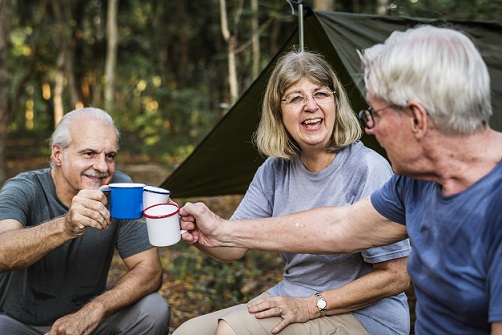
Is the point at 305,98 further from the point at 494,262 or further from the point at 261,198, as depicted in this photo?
the point at 494,262

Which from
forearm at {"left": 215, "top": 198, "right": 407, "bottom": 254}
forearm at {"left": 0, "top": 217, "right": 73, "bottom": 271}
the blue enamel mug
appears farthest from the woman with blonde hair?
forearm at {"left": 0, "top": 217, "right": 73, "bottom": 271}

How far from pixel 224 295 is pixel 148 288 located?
72.8 inches

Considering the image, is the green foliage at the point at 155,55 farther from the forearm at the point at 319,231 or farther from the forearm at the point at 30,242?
the forearm at the point at 319,231

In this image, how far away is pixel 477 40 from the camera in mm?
2865

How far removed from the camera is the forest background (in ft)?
16.4

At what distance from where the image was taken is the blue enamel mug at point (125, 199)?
6.63 feet

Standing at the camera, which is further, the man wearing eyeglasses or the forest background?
the forest background

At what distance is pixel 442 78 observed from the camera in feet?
4.37

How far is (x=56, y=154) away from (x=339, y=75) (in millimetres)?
1607

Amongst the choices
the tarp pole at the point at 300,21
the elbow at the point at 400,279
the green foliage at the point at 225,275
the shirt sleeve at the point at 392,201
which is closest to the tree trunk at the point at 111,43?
the green foliage at the point at 225,275

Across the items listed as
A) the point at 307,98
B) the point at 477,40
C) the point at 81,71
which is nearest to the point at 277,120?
the point at 307,98

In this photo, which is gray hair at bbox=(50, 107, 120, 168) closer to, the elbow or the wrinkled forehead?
the wrinkled forehead

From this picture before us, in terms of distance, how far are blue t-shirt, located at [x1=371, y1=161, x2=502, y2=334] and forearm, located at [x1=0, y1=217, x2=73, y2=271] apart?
1.33 m

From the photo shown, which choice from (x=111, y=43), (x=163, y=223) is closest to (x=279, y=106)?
(x=163, y=223)
